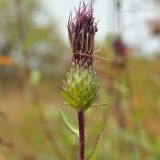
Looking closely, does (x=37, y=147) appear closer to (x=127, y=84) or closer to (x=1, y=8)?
(x=127, y=84)

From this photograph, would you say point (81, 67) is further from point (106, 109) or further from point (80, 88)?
point (106, 109)

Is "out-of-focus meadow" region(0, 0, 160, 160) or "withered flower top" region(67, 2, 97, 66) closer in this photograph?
"withered flower top" region(67, 2, 97, 66)

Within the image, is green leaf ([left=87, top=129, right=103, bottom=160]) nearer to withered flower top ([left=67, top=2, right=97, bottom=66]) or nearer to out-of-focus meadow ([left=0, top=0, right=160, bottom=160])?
out-of-focus meadow ([left=0, top=0, right=160, bottom=160])

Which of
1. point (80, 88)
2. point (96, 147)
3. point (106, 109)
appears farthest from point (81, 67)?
point (106, 109)

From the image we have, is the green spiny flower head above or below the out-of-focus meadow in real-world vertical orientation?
above

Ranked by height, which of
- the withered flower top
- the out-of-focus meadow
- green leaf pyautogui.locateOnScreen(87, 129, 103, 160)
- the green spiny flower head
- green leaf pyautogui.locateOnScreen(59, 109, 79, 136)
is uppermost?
the withered flower top

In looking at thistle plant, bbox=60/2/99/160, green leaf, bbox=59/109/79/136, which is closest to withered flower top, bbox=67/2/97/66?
thistle plant, bbox=60/2/99/160
